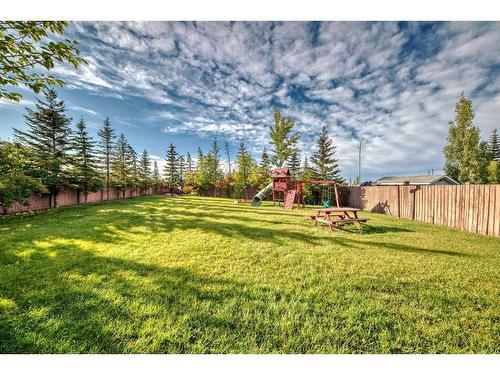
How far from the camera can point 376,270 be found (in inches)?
139

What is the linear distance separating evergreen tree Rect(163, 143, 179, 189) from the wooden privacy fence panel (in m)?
41.8

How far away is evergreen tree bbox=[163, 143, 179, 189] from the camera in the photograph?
46250mm

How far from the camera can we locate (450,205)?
7949 mm

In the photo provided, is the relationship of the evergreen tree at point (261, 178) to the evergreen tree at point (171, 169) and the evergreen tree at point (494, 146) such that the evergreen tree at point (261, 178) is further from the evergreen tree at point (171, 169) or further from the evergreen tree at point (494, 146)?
the evergreen tree at point (494, 146)

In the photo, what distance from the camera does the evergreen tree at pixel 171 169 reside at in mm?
46250

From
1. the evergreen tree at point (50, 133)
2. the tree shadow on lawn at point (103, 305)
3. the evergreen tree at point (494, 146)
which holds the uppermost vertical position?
the evergreen tree at point (494, 146)

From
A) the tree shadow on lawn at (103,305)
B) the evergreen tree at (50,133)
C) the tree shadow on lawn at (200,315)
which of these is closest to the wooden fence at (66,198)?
the evergreen tree at (50,133)

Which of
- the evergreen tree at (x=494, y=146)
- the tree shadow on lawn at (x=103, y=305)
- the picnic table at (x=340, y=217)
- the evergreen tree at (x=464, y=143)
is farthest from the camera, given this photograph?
the evergreen tree at (x=494, y=146)

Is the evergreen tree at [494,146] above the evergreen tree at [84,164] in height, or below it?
above

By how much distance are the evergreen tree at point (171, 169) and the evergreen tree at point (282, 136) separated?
28492 mm

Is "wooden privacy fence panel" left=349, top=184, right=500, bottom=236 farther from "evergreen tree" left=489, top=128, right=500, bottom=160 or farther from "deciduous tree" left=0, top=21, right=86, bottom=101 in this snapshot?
"evergreen tree" left=489, top=128, right=500, bottom=160

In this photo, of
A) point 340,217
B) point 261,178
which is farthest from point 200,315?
point 261,178
